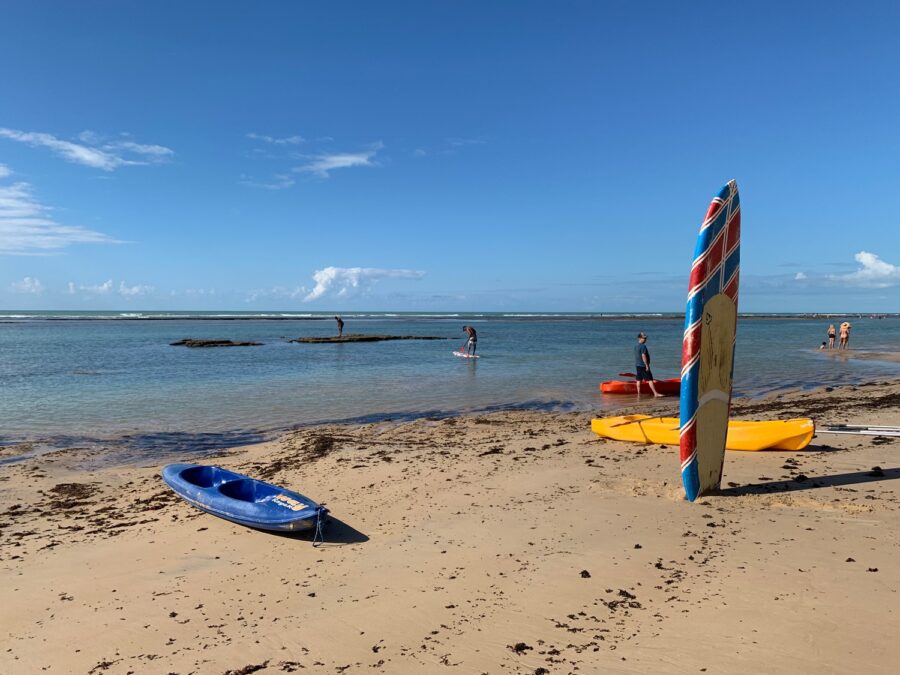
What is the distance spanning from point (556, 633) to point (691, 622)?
958 mm

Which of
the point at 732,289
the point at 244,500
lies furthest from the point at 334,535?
the point at 732,289

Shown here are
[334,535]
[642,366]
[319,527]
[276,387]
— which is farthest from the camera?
[276,387]

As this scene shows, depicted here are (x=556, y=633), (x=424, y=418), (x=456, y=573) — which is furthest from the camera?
(x=424, y=418)

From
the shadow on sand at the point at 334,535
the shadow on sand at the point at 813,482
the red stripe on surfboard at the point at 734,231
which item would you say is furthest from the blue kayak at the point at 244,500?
the red stripe on surfboard at the point at 734,231

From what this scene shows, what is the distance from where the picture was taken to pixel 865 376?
21.4 meters

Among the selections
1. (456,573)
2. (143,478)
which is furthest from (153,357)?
(456,573)

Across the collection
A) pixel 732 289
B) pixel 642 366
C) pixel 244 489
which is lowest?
pixel 244 489

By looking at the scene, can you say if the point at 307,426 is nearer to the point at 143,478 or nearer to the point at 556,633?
the point at 143,478

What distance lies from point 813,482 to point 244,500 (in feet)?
23.3

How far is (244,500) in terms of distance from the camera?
6934 millimetres

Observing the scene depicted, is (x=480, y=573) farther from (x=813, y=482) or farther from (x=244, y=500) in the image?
(x=813, y=482)

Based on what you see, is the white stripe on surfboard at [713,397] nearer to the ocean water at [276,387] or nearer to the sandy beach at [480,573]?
the sandy beach at [480,573]

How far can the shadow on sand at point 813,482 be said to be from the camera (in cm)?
696

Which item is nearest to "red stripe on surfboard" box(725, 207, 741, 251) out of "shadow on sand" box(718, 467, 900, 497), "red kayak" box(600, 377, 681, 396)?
"shadow on sand" box(718, 467, 900, 497)
